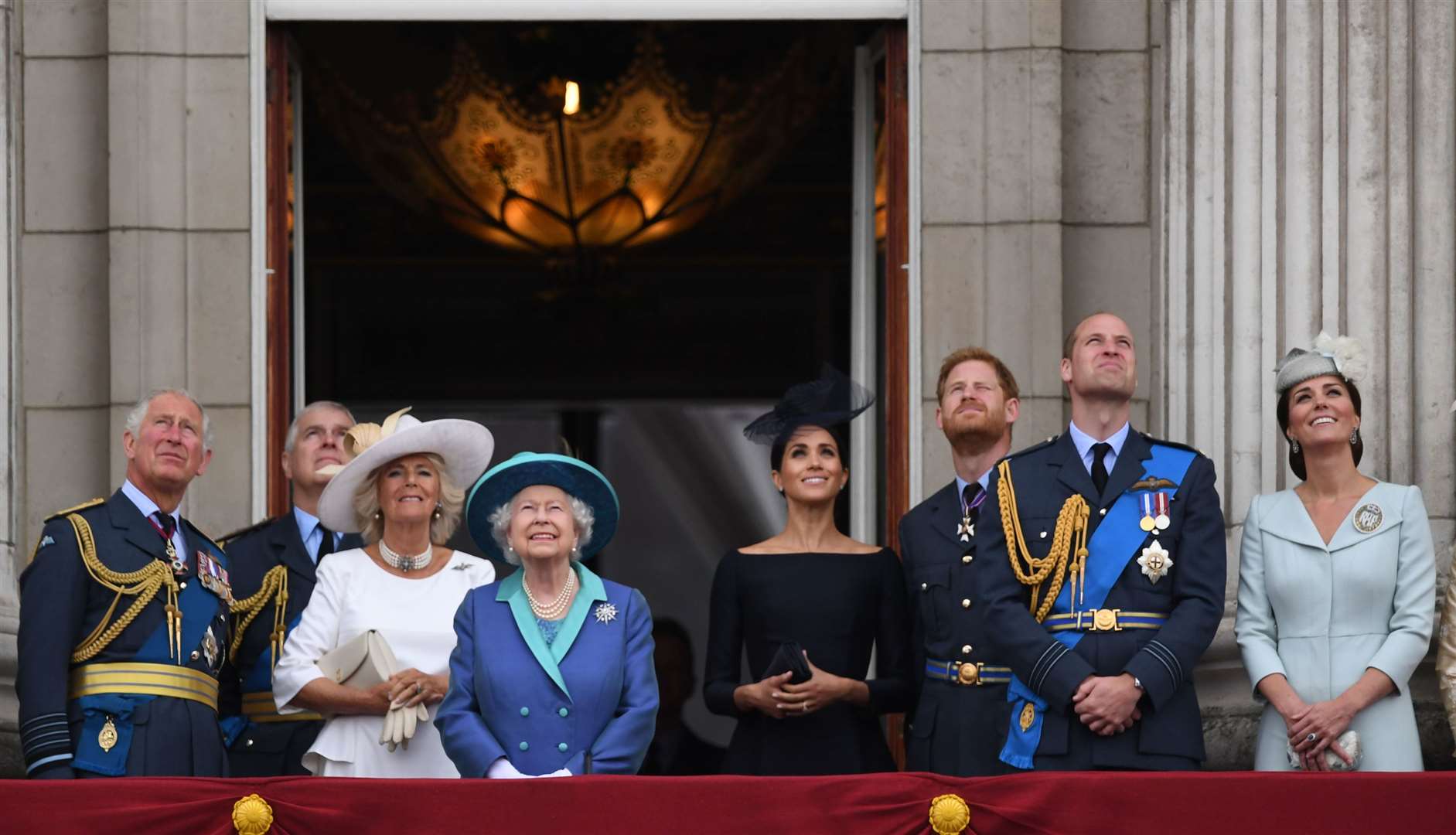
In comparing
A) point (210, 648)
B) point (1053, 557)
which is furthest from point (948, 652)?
point (210, 648)

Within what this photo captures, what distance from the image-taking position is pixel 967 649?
6.64m

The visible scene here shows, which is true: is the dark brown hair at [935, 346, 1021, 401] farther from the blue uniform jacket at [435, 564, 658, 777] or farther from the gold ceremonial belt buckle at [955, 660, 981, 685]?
the blue uniform jacket at [435, 564, 658, 777]

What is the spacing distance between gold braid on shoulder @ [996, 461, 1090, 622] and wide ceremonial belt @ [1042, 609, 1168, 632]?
0.23 feet

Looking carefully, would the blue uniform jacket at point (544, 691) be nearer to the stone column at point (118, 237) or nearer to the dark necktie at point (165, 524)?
the dark necktie at point (165, 524)

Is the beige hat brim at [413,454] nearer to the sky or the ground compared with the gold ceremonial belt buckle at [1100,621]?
nearer to the sky

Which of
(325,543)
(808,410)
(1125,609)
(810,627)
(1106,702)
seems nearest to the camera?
(1106,702)

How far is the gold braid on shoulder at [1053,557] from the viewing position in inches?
246

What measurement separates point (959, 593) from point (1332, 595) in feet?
3.30

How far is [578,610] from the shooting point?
617 centimetres

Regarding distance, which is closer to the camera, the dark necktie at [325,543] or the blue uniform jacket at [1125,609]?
the blue uniform jacket at [1125,609]

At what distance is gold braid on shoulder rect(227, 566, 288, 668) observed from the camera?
6871mm

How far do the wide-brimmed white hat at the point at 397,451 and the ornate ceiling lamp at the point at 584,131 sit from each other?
5506 mm

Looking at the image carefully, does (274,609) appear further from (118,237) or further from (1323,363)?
(1323,363)

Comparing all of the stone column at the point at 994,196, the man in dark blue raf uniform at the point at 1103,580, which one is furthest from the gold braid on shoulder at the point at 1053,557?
the stone column at the point at 994,196
